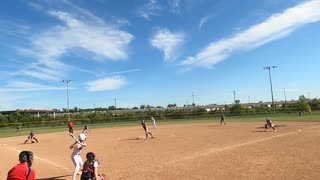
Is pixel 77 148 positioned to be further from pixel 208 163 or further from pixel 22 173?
pixel 22 173

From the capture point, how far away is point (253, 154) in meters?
18.4

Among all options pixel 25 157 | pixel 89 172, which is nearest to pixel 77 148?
pixel 89 172

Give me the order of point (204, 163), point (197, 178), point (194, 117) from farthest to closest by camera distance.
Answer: point (194, 117)
point (204, 163)
point (197, 178)

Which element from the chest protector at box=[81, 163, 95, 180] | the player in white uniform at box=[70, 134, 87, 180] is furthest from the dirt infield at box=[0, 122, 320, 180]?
the chest protector at box=[81, 163, 95, 180]

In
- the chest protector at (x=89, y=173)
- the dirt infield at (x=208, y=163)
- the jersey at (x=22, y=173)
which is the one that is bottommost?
the dirt infield at (x=208, y=163)

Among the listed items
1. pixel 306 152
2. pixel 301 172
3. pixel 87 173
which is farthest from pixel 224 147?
pixel 87 173

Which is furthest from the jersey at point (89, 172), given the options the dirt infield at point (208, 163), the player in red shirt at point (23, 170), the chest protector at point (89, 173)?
the dirt infield at point (208, 163)

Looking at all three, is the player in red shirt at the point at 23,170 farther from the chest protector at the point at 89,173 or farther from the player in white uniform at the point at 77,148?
the player in white uniform at the point at 77,148

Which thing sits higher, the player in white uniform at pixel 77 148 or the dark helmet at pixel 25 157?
the dark helmet at pixel 25 157

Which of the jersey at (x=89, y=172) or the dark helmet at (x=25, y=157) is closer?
the dark helmet at (x=25, y=157)

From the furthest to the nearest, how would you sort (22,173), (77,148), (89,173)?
1. (77,148)
2. (89,173)
3. (22,173)

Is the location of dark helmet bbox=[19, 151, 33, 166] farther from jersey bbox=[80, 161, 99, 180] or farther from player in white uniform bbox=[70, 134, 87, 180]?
player in white uniform bbox=[70, 134, 87, 180]

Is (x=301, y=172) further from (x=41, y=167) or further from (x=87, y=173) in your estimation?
(x=41, y=167)

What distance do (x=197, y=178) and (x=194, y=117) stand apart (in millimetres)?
63271
